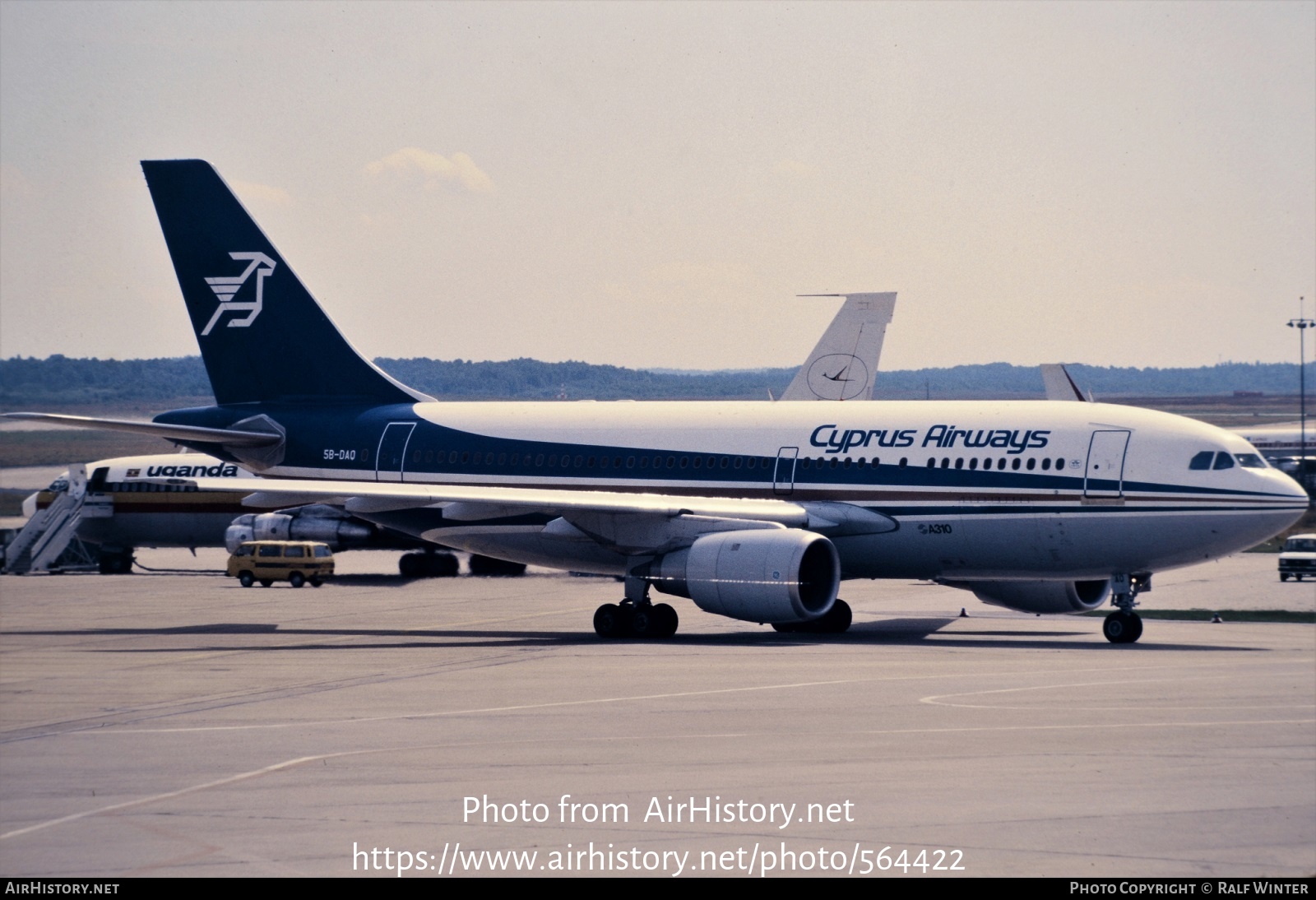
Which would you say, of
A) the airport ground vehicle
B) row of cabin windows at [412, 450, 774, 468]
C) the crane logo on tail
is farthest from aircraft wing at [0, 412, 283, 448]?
the airport ground vehicle

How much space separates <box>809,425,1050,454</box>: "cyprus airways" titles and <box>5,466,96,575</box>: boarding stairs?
36116 mm

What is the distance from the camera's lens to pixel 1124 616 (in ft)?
103

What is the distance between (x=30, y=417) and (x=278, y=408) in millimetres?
16869

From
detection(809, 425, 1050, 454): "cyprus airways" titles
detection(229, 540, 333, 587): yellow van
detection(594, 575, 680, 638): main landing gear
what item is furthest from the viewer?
detection(229, 540, 333, 587): yellow van

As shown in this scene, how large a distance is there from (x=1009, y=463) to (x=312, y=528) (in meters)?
33.2

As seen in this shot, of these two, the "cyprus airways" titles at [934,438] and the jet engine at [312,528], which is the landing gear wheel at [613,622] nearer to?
the "cyprus airways" titles at [934,438]

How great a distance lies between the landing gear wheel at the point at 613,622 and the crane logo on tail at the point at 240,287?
14.4 meters

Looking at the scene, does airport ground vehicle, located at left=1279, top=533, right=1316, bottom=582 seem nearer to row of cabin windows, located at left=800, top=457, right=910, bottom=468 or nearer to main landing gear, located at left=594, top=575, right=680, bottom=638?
row of cabin windows, located at left=800, top=457, right=910, bottom=468

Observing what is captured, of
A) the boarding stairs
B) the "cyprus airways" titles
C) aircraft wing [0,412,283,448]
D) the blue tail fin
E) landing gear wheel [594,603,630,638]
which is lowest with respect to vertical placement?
the boarding stairs

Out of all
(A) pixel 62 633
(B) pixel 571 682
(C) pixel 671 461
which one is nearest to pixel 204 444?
(A) pixel 62 633

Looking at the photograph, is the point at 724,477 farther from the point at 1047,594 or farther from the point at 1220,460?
the point at 1220,460

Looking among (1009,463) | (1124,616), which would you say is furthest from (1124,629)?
(1009,463)

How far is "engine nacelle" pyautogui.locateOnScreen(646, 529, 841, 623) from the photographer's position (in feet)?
101

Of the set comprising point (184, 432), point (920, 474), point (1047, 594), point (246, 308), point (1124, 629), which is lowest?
point (1124, 629)
